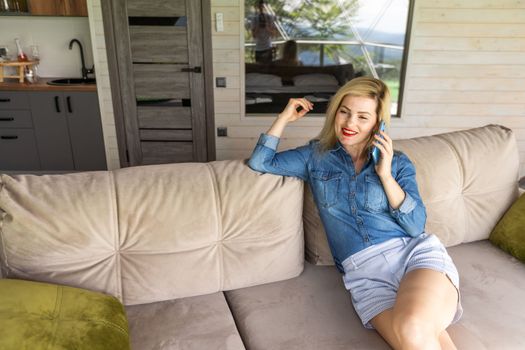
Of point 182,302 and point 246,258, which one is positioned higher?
point 246,258

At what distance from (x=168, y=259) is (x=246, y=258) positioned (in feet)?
0.97

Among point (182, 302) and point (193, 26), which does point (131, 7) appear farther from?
point (182, 302)

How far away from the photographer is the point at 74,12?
3857 mm

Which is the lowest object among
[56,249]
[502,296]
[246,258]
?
[502,296]

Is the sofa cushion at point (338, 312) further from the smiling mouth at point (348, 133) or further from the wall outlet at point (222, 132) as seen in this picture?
the wall outlet at point (222, 132)

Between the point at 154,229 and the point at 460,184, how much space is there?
136 cm

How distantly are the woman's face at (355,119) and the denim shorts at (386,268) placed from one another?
0.42 metres

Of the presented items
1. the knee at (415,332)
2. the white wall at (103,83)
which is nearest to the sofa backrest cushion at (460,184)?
the knee at (415,332)

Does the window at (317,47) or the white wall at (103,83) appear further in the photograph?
Answer: the window at (317,47)

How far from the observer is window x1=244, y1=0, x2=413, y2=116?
3.70 metres

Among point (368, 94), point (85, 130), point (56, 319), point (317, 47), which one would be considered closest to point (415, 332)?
point (368, 94)

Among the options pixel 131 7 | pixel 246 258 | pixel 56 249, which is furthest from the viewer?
pixel 131 7

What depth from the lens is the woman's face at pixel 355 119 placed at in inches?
63.1

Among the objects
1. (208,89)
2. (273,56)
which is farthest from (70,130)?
(273,56)
